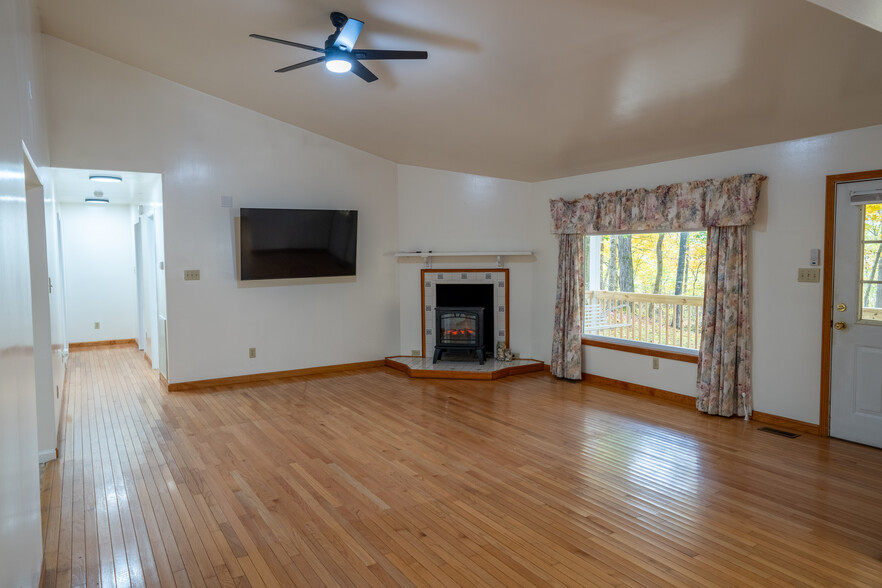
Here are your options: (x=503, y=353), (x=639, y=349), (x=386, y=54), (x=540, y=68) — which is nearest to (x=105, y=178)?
(x=386, y=54)

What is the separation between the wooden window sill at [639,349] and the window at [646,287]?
0.25m

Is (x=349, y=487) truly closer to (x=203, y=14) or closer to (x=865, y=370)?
(x=203, y=14)

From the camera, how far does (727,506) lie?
123 inches

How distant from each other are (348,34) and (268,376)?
4.25 meters

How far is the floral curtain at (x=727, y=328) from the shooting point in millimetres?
4727

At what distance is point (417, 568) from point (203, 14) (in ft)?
13.7

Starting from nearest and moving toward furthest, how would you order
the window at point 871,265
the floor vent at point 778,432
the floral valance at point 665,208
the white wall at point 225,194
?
the window at point 871,265
the floor vent at point 778,432
the floral valance at point 665,208
the white wall at point 225,194

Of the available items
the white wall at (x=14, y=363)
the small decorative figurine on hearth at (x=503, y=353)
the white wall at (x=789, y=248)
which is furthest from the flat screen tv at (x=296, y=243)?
the white wall at (x=789, y=248)

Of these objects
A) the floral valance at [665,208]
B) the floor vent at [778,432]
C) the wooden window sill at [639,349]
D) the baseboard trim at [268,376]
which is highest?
the floral valance at [665,208]

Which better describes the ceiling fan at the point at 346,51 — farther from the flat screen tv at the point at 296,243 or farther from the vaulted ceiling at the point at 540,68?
the flat screen tv at the point at 296,243

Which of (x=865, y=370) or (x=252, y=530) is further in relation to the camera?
(x=865, y=370)

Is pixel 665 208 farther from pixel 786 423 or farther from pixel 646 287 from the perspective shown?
pixel 786 423

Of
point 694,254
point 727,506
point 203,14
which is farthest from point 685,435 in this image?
point 203,14

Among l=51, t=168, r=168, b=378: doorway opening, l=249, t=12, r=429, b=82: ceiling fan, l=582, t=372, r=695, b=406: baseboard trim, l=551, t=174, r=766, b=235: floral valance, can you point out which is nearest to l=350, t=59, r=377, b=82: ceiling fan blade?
l=249, t=12, r=429, b=82: ceiling fan
